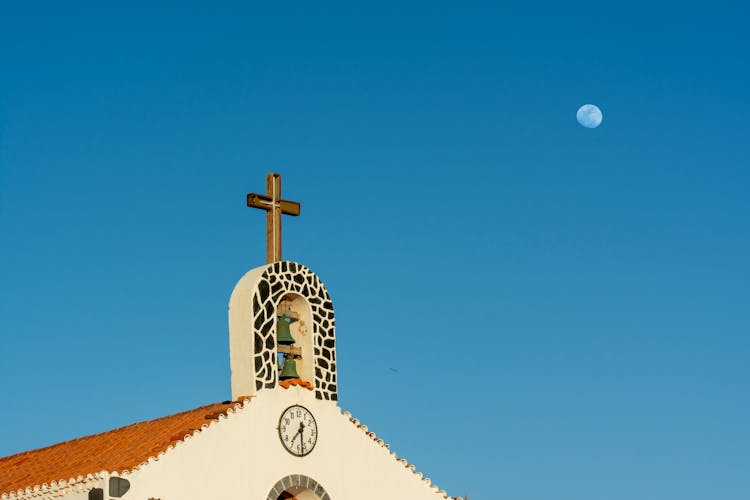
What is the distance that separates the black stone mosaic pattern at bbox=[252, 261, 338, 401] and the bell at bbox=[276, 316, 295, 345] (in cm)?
40

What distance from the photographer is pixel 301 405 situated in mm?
A: 27953

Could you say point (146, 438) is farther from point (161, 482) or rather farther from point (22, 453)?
point (22, 453)

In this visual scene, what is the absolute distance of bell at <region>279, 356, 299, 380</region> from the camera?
28.2 meters

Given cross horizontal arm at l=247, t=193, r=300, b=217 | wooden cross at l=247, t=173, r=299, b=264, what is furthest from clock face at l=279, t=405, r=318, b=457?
cross horizontal arm at l=247, t=193, r=300, b=217

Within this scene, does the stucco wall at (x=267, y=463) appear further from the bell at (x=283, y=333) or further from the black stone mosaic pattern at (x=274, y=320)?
the bell at (x=283, y=333)

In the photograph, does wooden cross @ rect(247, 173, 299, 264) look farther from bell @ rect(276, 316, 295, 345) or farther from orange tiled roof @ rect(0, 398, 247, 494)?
orange tiled roof @ rect(0, 398, 247, 494)

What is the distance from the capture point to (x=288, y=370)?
28281 millimetres

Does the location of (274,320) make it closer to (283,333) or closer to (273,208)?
(283,333)

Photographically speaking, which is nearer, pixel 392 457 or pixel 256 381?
pixel 256 381

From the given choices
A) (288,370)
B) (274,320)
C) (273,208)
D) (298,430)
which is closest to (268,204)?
(273,208)

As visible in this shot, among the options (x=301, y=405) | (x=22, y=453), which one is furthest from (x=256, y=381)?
(x=22, y=453)

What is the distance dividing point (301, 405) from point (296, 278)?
9.38 feet

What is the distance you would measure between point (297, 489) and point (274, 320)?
3.58 metres

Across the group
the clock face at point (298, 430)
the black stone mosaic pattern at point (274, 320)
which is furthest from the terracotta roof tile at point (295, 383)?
the clock face at point (298, 430)
